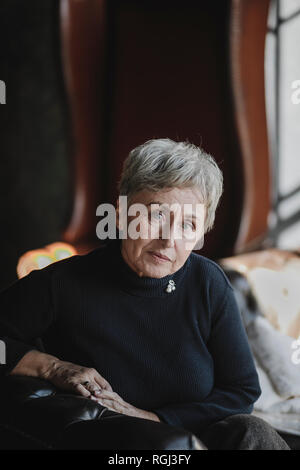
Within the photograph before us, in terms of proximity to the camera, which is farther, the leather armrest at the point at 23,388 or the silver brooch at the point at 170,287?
the silver brooch at the point at 170,287

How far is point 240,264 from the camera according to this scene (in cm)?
183

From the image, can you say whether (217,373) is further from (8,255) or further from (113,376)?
(8,255)

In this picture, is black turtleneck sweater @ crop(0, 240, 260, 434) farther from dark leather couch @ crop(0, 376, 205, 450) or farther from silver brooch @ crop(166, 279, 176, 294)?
dark leather couch @ crop(0, 376, 205, 450)

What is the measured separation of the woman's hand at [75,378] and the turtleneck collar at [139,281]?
208 mm

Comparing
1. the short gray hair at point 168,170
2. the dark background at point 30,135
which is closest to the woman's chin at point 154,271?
the short gray hair at point 168,170

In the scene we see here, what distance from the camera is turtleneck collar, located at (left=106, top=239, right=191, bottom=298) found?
1226 millimetres

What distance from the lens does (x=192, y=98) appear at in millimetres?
2008

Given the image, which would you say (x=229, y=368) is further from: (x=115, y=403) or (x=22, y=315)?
(x=22, y=315)

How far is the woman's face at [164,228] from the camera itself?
1153mm

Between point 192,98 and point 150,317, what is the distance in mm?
1069

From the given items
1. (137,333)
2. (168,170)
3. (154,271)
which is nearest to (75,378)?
(137,333)

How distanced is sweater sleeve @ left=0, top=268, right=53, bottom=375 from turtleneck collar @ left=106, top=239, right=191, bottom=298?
0.17m

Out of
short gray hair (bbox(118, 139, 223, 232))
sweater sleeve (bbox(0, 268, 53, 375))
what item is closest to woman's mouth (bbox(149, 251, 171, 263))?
short gray hair (bbox(118, 139, 223, 232))

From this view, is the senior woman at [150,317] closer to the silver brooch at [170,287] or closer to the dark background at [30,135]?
the silver brooch at [170,287]
